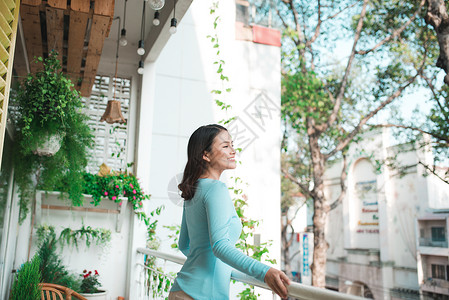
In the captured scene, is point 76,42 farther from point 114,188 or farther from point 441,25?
point 441,25

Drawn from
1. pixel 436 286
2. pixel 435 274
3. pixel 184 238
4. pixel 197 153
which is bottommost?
pixel 436 286

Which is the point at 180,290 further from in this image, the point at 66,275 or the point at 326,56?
the point at 326,56

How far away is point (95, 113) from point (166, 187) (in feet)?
3.35

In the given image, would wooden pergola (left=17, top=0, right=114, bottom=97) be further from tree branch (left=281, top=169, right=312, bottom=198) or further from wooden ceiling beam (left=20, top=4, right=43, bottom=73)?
tree branch (left=281, top=169, right=312, bottom=198)

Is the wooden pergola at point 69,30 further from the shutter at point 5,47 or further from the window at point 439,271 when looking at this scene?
the window at point 439,271

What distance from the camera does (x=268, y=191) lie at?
4898 millimetres

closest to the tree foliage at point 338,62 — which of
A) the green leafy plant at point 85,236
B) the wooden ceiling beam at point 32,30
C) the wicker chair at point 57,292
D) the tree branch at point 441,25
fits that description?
the tree branch at point 441,25

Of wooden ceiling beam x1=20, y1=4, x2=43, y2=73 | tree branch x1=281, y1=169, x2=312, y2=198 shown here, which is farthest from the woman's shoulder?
tree branch x1=281, y1=169, x2=312, y2=198

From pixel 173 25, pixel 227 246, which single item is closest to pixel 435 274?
pixel 173 25

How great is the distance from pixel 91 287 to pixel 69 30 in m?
2.00

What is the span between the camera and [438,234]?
1212 centimetres

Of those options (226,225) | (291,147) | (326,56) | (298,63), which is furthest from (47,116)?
(291,147)

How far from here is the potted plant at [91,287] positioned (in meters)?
3.14

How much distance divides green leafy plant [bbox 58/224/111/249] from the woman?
2.51m
